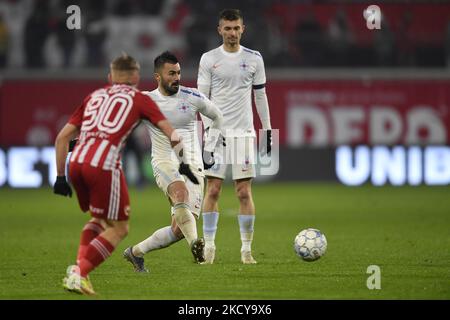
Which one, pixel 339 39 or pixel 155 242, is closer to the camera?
pixel 155 242

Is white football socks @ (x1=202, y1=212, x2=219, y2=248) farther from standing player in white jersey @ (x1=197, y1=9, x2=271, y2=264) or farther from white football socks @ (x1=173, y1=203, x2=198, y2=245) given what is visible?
white football socks @ (x1=173, y1=203, x2=198, y2=245)

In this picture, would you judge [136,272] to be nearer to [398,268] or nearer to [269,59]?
[398,268]

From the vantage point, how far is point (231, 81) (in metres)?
10.4

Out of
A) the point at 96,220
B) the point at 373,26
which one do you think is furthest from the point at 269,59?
the point at 96,220

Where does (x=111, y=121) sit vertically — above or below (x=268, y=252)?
above

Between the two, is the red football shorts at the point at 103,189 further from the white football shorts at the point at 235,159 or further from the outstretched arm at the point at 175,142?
the white football shorts at the point at 235,159

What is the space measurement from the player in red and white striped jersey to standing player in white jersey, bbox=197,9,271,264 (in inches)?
101

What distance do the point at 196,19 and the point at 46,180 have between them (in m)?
5.17

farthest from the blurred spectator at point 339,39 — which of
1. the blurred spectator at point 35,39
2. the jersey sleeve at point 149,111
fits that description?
the jersey sleeve at point 149,111

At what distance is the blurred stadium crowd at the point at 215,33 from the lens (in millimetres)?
24219

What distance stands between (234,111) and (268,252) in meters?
1.71

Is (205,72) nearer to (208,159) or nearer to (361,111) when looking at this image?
(208,159)

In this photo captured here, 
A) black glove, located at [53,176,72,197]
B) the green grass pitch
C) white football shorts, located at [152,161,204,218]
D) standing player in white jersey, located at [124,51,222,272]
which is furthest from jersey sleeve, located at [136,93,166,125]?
white football shorts, located at [152,161,204,218]

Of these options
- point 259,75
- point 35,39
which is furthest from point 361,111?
point 259,75
